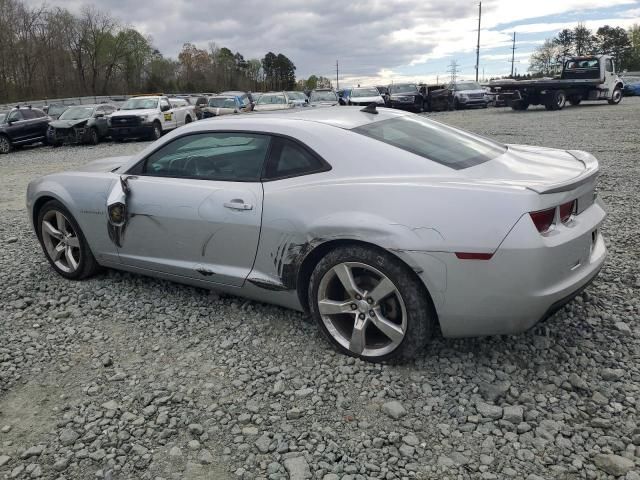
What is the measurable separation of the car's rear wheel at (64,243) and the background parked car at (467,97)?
93.1 feet

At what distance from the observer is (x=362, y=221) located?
2852mm

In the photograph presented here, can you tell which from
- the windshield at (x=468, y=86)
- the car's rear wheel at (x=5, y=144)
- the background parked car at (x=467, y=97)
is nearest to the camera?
the car's rear wheel at (x=5, y=144)

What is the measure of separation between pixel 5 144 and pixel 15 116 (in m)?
1.32

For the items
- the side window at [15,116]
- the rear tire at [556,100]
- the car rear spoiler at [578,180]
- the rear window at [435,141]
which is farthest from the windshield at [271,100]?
the car rear spoiler at [578,180]

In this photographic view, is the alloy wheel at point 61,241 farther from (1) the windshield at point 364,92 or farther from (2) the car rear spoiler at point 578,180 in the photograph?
(1) the windshield at point 364,92

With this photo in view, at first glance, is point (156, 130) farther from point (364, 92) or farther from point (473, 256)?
point (473, 256)

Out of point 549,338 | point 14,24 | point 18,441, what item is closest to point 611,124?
point 549,338

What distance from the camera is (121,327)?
3.77 m

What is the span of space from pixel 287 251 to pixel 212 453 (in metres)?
1.22

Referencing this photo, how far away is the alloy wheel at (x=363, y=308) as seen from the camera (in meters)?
2.93

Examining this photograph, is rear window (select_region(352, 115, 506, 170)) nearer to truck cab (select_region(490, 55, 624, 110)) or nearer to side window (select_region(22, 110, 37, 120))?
side window (select_region(22, 110, 37, 120))

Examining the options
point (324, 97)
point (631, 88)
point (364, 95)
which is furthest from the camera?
point (631, 88)

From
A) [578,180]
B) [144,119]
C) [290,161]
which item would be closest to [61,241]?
[290,161]

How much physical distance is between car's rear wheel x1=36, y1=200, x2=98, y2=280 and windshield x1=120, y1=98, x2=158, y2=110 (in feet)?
54.3
